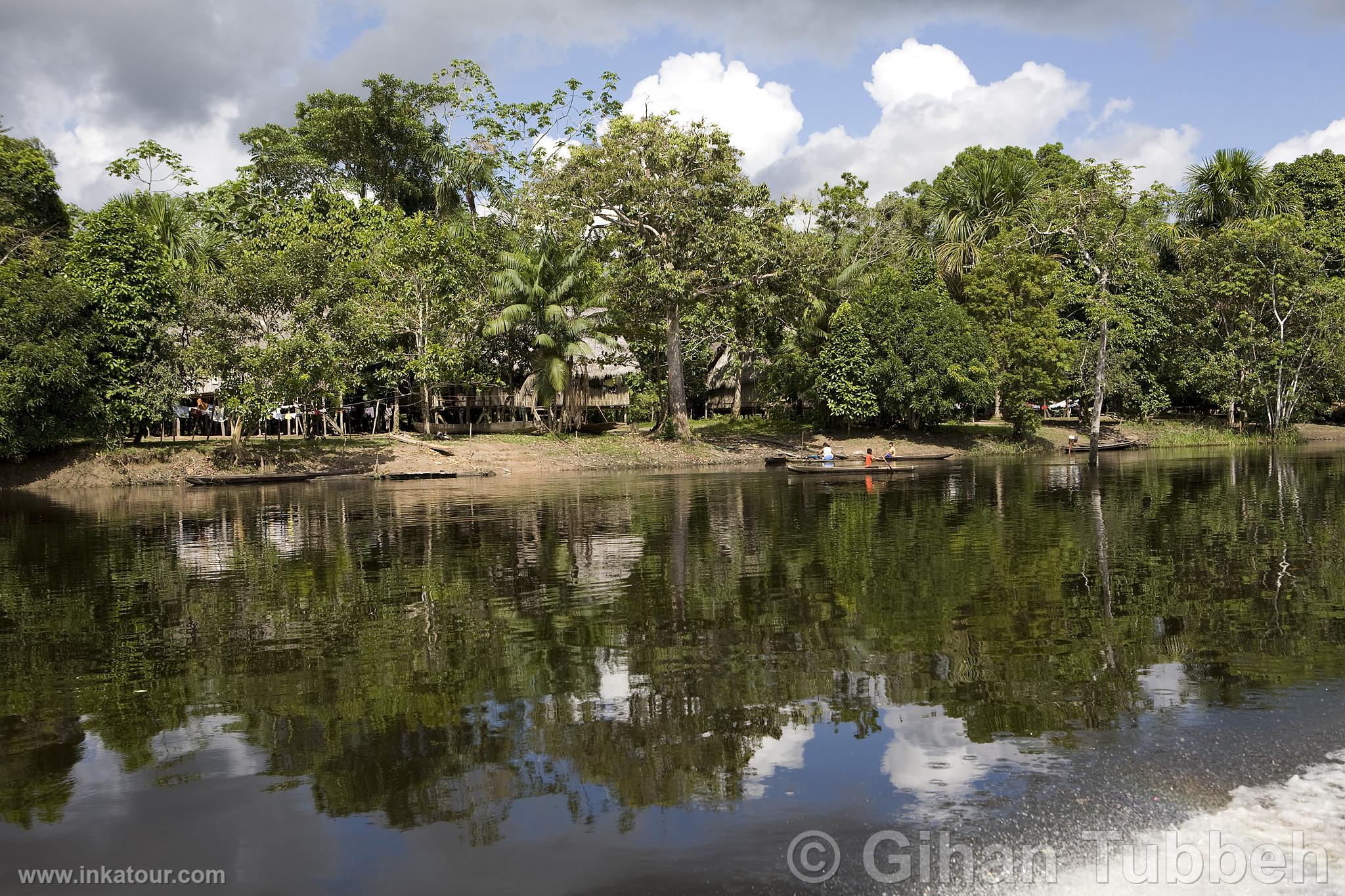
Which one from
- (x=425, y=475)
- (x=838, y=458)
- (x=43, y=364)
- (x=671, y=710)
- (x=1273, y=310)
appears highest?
(x=1273, y=310)

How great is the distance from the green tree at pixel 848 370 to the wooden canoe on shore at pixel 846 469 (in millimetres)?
9491

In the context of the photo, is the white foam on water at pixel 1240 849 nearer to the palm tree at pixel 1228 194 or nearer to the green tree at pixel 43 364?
the green tree at pixel 43 364

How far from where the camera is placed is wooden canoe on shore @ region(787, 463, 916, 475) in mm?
36000

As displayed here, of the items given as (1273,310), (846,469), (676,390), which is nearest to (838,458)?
(846,469)

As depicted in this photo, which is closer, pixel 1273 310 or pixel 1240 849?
pixel 1240 849

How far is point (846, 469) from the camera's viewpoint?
36.5m

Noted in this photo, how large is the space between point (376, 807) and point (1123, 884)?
4.96 m

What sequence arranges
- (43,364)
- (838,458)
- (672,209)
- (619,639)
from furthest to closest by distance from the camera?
(672,209)
(838,458)
(43,364)
(619,639)

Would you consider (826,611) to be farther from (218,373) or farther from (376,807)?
(218,373)

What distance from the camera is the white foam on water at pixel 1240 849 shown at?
591 centimetres

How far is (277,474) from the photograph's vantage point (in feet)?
124

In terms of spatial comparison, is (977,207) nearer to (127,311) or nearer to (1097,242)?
(1097,242)

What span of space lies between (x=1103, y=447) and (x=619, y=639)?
4103cm

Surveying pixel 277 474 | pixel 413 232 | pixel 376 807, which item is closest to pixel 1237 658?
pixel 376 807
